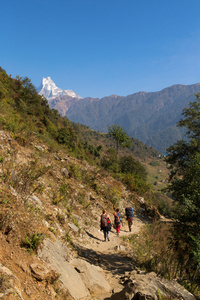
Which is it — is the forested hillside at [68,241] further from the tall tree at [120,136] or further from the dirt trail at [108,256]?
the tall tree at [120,136]

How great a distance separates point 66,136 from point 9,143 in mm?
28520

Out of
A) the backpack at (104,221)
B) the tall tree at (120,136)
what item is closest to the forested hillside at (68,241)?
the backpack at (104,221)

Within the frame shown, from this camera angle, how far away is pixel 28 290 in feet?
10.3

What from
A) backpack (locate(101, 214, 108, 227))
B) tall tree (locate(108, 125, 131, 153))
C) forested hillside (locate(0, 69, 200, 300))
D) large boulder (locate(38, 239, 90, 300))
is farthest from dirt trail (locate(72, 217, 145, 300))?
tall tree (locate(108, 125, 131, 153))

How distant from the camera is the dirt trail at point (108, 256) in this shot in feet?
18.6

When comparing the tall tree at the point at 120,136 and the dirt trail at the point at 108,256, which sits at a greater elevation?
the tall tree at the point at 120,136

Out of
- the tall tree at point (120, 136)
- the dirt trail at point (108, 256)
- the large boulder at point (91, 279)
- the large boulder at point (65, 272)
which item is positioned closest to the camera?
the large boulder at point (65, 272)

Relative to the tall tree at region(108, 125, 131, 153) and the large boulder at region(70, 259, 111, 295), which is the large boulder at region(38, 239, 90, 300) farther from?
the tall tree at region(108, 125, 131, 153)

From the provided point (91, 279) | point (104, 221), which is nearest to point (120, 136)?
point (104, 221)

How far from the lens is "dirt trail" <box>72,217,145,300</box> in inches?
223

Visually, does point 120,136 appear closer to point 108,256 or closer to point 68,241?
point 108,256

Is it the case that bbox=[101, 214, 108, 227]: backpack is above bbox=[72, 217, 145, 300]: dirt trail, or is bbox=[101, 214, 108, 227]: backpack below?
above

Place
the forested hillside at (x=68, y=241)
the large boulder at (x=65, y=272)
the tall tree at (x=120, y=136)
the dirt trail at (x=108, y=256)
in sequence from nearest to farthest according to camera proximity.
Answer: the forested hillside at (x=68, y=241), the large boulder at (x=65, y=272), the dirt trail at (x=108, y=256), the tall tree at (x=120, y=136)

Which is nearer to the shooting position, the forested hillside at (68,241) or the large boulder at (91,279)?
the forested hillside at (68,241)
